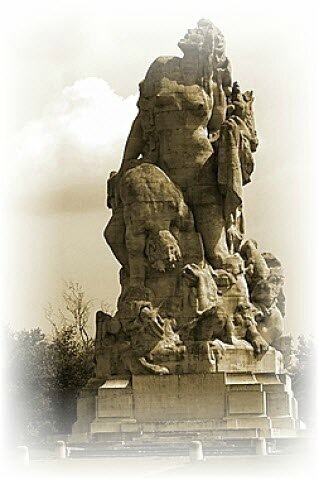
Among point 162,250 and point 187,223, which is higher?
point 187,223

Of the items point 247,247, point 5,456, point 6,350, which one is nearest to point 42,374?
point 6,350

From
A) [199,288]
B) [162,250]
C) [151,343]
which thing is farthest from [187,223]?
[151,343]

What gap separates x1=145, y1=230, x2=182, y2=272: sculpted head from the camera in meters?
38.8

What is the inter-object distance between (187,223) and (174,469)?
7.73m

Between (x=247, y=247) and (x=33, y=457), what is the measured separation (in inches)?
312

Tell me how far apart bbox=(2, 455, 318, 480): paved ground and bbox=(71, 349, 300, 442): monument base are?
7.36ft

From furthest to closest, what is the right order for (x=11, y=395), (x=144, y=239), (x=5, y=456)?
1. (x=11, y=395)
2. (x=144, y=239)
3. (x=5, y=456)

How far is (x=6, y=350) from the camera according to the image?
52250 millimetres

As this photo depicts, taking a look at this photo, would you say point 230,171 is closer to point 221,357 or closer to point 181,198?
point 181,198

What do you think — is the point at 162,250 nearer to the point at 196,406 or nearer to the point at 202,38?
the point at 196,406

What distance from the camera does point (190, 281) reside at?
3853 centimetres

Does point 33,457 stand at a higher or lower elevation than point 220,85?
lower

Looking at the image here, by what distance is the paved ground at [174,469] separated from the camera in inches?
1309

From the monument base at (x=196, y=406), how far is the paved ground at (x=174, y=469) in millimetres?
2244
